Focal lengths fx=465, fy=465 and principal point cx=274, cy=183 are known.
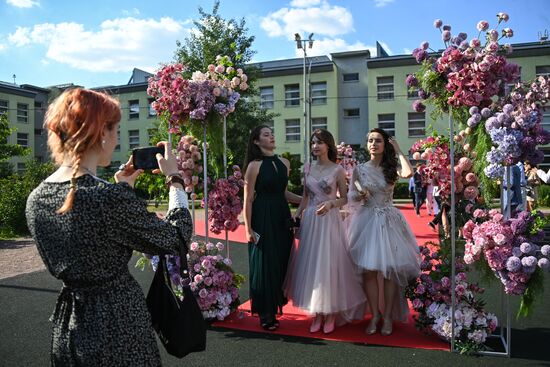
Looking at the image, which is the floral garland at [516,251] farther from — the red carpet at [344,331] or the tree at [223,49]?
the tree at [223,49]

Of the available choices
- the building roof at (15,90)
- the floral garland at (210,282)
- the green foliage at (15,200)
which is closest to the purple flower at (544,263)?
the floral garland at (210,282)

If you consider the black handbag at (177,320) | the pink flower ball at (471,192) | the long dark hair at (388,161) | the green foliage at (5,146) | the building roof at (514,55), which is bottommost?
the black handbag at (177,320)

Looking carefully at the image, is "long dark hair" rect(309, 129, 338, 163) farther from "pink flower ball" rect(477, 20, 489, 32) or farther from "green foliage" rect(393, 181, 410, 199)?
"green foliage" rect(393, 181, 410, 199)

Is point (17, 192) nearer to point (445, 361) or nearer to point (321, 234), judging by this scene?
point (321, 234)

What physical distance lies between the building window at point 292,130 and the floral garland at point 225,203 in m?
25.5

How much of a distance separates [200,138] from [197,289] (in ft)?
5.48

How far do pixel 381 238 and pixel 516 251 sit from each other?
4.04 ft

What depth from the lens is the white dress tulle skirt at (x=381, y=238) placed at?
14.2 feet

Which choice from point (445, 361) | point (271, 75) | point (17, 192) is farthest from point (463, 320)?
point (271, 75)

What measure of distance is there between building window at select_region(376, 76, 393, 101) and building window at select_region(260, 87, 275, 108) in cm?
688

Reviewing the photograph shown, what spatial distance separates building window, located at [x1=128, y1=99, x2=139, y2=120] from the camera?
3409 centimetres

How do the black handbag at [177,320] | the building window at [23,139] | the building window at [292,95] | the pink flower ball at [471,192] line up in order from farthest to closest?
the building window at [23,139], the building window at [292,95], the pink flower ball at [471,192], the black handbag at [177,320]

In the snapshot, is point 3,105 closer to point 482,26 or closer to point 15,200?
point 15,200

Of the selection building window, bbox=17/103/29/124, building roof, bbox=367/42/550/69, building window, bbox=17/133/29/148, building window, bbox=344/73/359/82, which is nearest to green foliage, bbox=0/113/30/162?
building roof, bbox=367/42/550/69
